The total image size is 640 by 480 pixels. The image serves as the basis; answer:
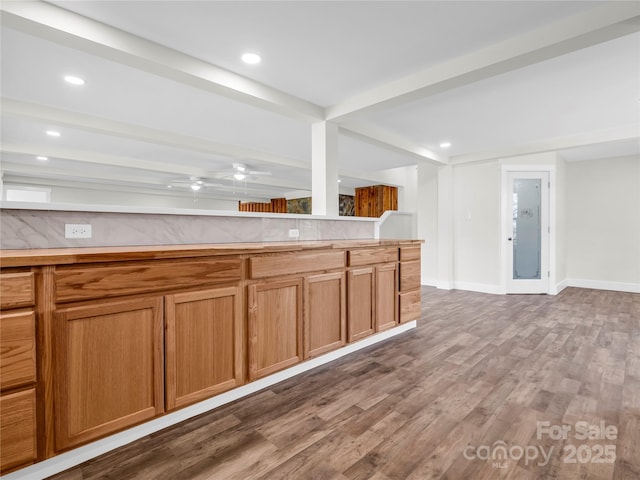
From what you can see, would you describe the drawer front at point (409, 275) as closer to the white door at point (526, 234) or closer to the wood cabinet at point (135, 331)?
the wood cabinet at point (135, 331)

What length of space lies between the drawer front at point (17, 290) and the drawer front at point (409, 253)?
2868mm

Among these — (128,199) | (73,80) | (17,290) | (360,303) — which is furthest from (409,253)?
(128,199)

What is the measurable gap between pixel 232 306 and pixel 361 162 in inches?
214

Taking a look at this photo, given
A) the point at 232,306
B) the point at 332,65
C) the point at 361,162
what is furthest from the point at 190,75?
the point at 361,162

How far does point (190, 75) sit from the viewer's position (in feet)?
8.78

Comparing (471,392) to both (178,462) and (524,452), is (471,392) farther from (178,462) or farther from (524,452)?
(178,462)

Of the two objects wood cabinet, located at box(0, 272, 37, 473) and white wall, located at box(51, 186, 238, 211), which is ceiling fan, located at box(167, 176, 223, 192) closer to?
white wall, located at box(51, 186, 238, 211)

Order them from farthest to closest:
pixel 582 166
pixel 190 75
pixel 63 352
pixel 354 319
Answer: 1. pixel 582 166
2. pixel 354 319
3. pixel 190 75
4. pixel 63 352

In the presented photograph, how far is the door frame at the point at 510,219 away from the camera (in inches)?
218

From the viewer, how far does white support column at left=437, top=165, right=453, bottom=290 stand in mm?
6188

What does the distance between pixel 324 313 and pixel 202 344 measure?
3.33 feet

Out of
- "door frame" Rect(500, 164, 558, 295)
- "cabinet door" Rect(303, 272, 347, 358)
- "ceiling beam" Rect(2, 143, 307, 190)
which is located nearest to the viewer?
"cabinet door" Rect(303, 272, 347, 358)

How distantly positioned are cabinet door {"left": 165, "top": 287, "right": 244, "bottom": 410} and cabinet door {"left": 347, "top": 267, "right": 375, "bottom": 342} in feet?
3.54

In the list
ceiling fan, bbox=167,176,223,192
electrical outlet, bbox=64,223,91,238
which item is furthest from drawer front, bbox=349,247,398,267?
ceiling fan, bbox=167,176,223,192
